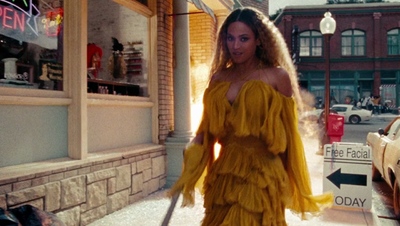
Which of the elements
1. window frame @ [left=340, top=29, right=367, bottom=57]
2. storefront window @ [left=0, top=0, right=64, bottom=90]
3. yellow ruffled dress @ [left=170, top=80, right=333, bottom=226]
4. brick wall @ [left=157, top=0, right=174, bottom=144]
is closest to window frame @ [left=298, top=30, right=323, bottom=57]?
window frame @ [left=340, top=29, right=367, bottom=57]

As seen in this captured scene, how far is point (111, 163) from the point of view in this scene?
5.52 m

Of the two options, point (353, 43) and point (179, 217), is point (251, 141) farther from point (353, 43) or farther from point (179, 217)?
point (353, 43)

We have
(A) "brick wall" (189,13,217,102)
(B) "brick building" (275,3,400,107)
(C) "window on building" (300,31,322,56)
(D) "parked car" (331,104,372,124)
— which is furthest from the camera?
(C) "window on building" (300,31,322,56)

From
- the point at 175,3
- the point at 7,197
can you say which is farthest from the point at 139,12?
the point at 7,197

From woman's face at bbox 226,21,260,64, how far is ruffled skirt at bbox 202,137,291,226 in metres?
0.47

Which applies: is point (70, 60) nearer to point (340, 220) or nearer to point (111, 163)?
point (111, 163)

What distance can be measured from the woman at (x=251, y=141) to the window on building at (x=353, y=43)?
38.3m

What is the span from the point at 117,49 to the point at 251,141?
16.8 feet

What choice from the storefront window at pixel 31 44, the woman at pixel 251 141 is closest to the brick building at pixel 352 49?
the storefront window at pixel 31 44

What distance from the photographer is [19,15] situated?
14.2 ft

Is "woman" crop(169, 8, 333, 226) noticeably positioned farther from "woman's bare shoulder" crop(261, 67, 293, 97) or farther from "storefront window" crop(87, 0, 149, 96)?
"storefront window" crop(87, 0, 149, 96)

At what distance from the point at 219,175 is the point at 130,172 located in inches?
155

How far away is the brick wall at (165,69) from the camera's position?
7168 millimetres

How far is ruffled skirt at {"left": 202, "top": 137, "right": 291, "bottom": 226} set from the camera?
6.84 ft
